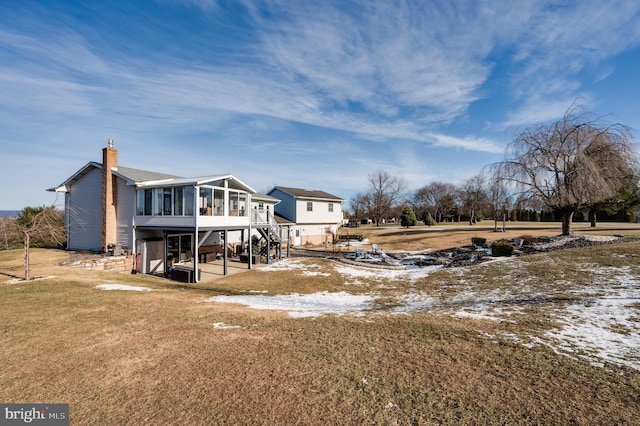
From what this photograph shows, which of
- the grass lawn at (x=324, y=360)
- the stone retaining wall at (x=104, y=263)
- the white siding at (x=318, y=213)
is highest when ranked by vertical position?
the white siding at (x=318, y=213)

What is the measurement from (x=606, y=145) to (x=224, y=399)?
31.5 meters

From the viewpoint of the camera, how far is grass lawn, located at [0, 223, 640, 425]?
4.15m

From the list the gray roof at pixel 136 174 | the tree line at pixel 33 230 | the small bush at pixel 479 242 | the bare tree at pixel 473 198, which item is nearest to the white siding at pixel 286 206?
the gray roof at pixel 136 174

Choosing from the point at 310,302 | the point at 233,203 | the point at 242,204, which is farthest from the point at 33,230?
the point at 310,302

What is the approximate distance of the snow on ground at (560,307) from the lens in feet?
19.6

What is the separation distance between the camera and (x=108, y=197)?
62.2ft

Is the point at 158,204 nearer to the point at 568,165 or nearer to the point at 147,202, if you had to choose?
the point at 147,202

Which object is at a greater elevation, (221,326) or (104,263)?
(104,263)

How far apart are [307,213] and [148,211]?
18619mm

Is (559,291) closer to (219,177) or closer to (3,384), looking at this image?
(3,384)

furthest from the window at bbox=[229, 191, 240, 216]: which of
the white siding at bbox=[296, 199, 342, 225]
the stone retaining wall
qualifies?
the white siding at bbox=[296, 199, 342, 225]

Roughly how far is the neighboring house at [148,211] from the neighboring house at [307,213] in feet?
37.1

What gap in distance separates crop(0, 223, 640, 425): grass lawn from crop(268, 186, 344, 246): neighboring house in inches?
885

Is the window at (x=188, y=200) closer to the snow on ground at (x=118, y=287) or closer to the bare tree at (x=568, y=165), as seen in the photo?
the snow on ground at (x=118, y=287)
